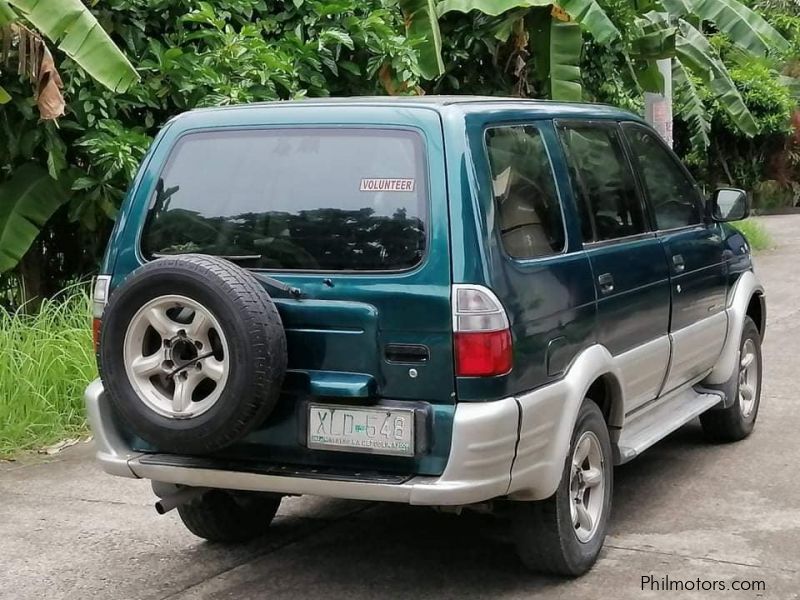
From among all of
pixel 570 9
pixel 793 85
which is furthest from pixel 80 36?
pixel 793 85

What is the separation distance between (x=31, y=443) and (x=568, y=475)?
3.79 metres

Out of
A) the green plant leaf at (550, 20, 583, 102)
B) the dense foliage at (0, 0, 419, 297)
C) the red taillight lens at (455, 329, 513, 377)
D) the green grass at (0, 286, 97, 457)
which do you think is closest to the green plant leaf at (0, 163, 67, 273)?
the dense foliage at (0, 0, 419, 297)

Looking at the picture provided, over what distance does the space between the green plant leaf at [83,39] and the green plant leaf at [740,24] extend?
23.2 ft

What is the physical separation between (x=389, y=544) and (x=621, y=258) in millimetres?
1664

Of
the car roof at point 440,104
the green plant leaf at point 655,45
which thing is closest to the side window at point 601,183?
the car roof at point 440,104

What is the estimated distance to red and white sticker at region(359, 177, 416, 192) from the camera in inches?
174

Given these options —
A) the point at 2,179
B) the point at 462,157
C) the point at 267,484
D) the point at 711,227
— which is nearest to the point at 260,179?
the point at 462,157

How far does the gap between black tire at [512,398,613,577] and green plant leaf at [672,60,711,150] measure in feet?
39.6

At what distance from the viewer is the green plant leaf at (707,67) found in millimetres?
13695

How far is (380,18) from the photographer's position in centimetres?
955

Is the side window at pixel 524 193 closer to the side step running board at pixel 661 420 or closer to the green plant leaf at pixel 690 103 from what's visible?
the side step running board at pixel 661 420

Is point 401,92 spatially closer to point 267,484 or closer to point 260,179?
point 260,179

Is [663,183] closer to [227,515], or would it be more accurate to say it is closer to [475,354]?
[475,354]

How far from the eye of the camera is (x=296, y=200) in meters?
4.58
